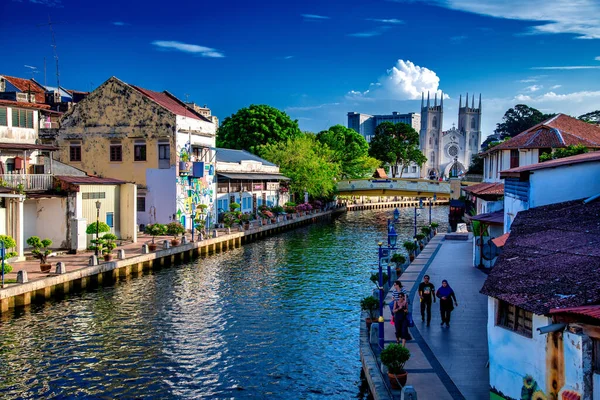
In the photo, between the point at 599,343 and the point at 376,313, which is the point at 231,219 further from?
the point at 599,343

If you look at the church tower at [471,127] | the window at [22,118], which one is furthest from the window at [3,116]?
the church tower at [471,127]

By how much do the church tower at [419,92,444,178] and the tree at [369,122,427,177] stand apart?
190ft

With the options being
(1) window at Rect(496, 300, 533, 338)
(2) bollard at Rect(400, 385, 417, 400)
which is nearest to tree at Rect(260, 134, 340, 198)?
(2) bollard at Rect(400, 385, 417, 400)

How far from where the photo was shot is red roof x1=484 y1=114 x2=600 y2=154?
36.0m

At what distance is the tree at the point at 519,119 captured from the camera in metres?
106

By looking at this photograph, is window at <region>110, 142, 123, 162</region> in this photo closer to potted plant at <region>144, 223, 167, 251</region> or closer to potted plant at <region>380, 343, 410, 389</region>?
potted plant at <region>144, 223, 167, 251</region>

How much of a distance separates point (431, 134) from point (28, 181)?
170 metres

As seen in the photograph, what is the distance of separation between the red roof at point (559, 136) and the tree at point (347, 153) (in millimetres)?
57065

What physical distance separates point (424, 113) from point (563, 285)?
19242cm

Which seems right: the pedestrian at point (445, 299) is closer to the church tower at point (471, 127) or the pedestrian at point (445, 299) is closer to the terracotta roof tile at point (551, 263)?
the terracotta roof tile at point (551, 263)

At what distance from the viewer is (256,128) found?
85312 millimetres

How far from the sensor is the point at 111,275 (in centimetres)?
3319

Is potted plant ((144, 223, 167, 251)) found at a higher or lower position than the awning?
lower

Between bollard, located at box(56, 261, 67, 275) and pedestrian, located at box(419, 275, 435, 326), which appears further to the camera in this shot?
bollard, located at box(56, 261, 67, 275)
